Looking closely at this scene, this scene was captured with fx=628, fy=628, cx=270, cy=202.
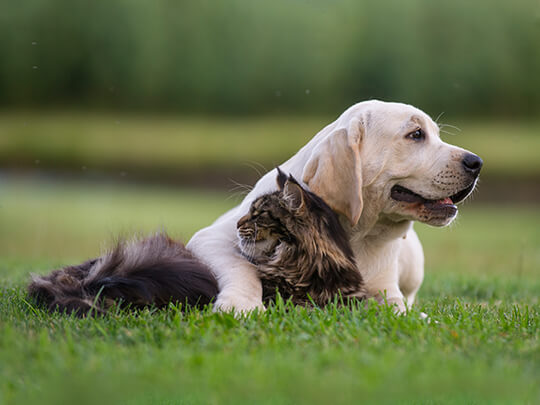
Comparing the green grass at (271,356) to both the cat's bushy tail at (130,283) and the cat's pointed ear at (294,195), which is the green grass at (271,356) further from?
the cat's pointed ear at (294,195)

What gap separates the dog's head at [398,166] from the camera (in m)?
3.46

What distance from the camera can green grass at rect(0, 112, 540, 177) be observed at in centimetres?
1494

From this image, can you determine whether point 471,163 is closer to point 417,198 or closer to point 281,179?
point 417,198

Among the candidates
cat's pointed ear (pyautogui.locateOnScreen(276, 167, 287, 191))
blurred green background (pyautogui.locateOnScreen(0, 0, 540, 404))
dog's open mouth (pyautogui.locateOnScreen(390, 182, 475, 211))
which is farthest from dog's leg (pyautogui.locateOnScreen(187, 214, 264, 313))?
blurred green background (pyautogui.locateOnScreen(0, 0, 540, 404))

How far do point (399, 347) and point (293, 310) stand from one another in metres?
0.64

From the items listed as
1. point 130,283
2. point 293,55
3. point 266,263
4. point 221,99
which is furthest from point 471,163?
point 221,99

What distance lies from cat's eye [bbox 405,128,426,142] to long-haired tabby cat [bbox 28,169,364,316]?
0.65 meters

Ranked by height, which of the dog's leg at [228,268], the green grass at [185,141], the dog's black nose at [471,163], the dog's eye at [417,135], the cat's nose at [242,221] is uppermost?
the dog's eye at [417,135]

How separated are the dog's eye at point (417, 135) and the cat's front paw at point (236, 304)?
130 cm

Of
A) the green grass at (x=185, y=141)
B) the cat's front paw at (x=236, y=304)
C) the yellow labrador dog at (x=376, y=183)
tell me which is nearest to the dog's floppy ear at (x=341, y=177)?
the yellow labrador dog at (x=376, y=183)

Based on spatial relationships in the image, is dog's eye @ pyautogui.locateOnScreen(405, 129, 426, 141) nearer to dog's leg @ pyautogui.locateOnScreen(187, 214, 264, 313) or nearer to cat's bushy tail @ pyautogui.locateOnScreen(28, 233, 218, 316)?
dog's leg @ pyautogui.locateOnScreen(187, 214, 264, 313)

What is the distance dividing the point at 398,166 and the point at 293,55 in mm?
10669

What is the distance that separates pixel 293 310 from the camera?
2967mm

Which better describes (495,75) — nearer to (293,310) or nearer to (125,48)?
(125,48)
